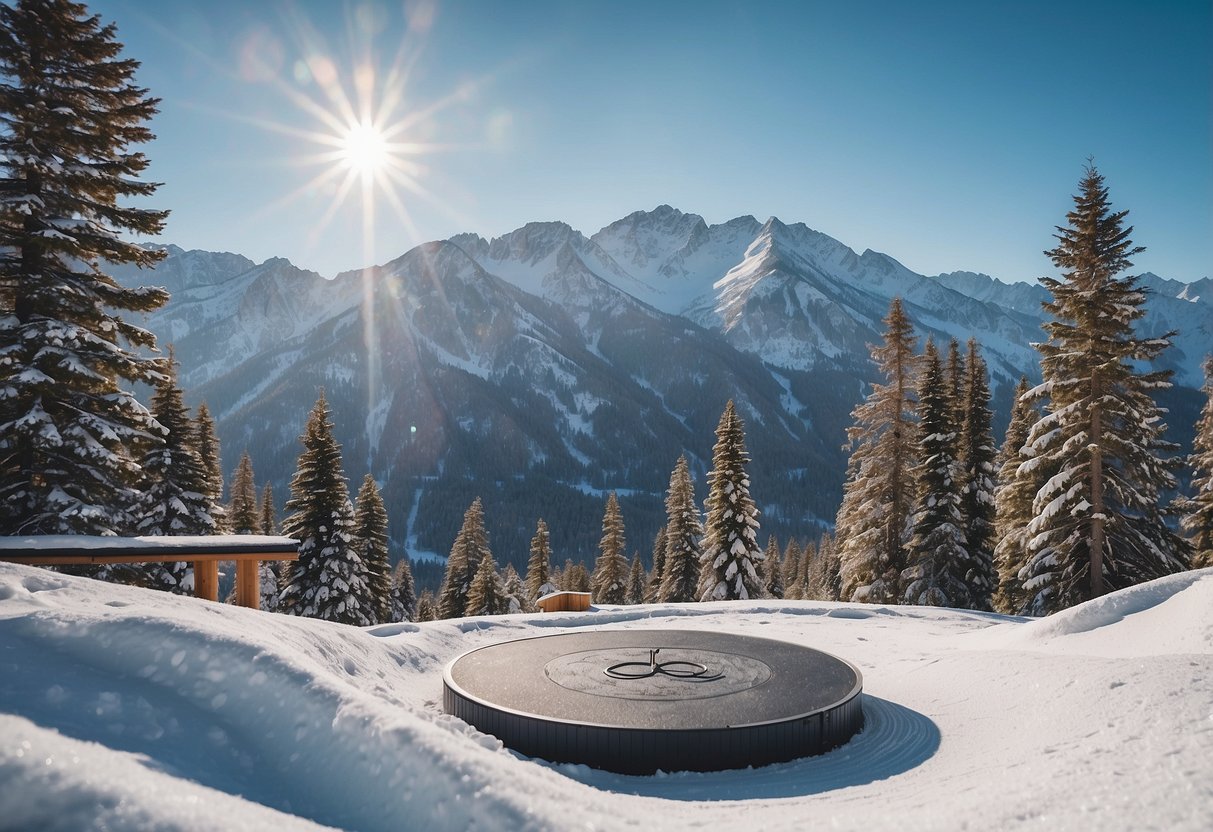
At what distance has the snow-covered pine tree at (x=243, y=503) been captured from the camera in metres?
41.2

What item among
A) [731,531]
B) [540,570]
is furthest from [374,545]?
[731,531]

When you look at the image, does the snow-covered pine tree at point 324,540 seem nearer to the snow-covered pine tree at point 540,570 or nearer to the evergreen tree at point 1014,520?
the snow-covered pine tree at point 540,570

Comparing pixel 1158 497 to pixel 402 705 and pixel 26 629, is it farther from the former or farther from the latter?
pixel 26 629

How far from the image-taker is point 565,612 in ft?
59.1

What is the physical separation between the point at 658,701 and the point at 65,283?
45.7 feet

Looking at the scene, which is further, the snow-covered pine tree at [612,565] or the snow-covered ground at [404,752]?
the snow-covered pine tree at [612,565]

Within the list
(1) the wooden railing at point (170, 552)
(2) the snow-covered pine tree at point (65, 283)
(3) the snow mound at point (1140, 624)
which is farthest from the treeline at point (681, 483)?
(3) the snow mound at point (1140, 624)

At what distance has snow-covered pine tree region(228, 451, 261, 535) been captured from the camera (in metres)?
41.2

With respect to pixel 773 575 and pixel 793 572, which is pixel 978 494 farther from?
pixel 793 572

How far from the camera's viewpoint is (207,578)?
1123cm

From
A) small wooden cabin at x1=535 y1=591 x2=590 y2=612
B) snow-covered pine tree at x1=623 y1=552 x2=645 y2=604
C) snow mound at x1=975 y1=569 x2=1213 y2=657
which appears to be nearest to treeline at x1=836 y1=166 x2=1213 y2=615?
snow mound at x1=975 y1=569 x2=1213 y2=657

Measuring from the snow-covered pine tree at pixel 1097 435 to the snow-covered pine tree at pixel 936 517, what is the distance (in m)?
5.14

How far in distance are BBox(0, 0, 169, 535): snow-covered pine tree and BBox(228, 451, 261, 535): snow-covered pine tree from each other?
29.4 metres

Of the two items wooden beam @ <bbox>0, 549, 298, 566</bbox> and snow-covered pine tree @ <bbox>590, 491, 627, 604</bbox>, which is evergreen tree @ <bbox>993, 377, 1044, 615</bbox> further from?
snow-covered pine tree @ <bbox>590, 491, 627, 604</bbox>
